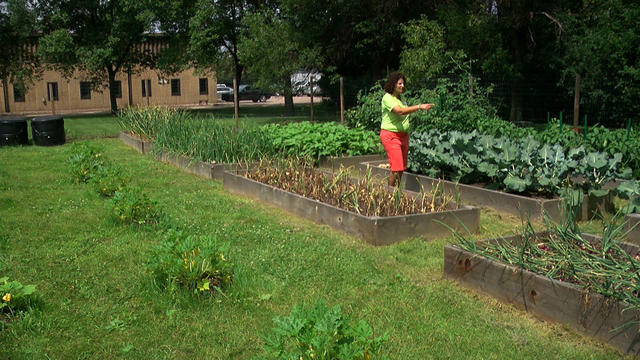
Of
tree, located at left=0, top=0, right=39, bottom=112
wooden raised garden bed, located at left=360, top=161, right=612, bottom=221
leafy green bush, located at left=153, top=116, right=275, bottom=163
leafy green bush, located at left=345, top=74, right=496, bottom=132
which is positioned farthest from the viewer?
tree, located at left=0, top=0, right=39, bottom=112

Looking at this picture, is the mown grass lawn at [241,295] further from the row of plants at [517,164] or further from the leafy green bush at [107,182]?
the leafy green bush at [107,182]

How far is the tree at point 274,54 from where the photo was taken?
70.8 feet

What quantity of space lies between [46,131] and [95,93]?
103 feet

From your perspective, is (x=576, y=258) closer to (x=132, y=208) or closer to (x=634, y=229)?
Result: (x=634, y=229)

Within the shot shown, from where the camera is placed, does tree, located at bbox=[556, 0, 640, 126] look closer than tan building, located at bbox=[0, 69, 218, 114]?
Yes

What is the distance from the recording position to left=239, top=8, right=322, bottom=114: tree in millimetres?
21594

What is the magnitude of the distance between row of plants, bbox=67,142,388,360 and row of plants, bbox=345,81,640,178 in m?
5.76

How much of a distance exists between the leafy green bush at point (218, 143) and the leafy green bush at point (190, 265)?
5.68m

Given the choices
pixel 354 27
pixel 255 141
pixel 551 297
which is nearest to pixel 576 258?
pixel 551 297

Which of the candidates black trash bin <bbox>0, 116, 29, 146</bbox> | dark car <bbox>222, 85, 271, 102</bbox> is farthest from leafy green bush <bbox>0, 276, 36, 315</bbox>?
dark car <bbox>222, 85, 271, 102</bbox>

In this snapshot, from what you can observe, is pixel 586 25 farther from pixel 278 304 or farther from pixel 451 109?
pixel 278 304

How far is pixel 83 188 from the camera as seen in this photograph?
990 centimetres

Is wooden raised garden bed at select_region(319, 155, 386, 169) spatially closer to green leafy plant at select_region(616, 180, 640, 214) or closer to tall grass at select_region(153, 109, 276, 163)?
tall grass at select_region(153, 109, 276, 163)

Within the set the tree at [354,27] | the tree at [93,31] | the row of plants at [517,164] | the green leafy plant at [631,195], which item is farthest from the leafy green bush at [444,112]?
the tree at [93,31]
